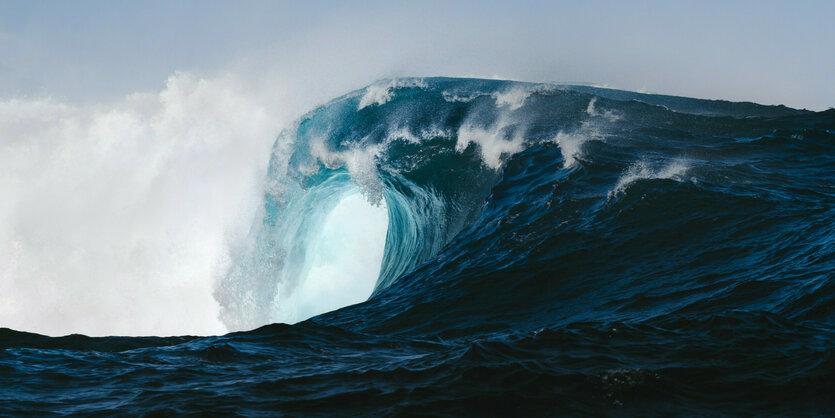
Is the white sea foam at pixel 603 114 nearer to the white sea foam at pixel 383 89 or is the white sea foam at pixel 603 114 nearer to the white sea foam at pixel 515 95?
the white sea foam at pixel 515 95

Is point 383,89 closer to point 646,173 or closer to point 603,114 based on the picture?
point 603,114

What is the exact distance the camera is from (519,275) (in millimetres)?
10766

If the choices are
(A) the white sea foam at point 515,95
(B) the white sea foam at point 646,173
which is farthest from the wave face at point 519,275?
(A) the white sea foam at point 515,95

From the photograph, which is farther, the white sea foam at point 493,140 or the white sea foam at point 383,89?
the white sea foam at point 383,89

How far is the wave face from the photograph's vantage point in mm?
5426

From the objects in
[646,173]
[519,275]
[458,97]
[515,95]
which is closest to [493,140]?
[458,97]

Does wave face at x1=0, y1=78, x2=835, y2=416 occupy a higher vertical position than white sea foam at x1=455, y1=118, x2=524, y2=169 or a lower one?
lower

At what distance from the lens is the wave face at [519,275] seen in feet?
17.8

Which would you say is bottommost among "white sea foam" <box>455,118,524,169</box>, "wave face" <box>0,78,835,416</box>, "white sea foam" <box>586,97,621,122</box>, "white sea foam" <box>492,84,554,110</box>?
"wave face" <box>0,78,835,416</box>

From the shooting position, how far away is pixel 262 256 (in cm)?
1884

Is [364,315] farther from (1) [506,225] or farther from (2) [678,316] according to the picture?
(2) [678,316]

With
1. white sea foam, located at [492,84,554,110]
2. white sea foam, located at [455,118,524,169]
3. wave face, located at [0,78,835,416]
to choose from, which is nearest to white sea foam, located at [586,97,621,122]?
wave face, located at [0,78,835,416]

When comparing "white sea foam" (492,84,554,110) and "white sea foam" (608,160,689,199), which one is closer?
"white sea foam" (608,160,689,199)

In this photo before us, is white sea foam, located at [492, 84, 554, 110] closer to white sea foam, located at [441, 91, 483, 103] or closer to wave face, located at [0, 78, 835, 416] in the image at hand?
wave face, located at [0, 78, 835, 416]
